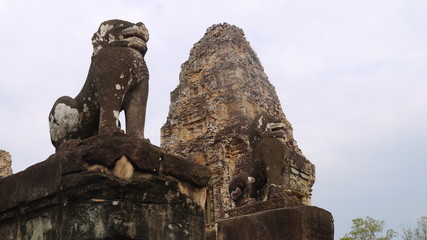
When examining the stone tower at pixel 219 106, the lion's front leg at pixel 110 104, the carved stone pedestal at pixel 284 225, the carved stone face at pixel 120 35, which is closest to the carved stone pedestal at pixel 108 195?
the lion's front leg at pixel 110 104

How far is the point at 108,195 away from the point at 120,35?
1.46m

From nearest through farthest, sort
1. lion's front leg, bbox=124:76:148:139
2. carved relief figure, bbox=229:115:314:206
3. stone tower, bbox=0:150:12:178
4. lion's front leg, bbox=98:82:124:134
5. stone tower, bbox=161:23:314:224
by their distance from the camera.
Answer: lion's front leg, bbox=98:82:124:134 < lion's front leg, bbox=124:76:148:139 < carved relief figure, bbox=229:115:314:206 < stone tower, bbox=161:23:314:224 < stone tower, bbox=0:150:12:178

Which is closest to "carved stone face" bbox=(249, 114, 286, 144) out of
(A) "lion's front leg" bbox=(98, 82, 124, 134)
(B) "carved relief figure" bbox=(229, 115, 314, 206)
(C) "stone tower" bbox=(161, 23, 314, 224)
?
(B) "carved relief figure" bbox=(229, 115, 314, 206)

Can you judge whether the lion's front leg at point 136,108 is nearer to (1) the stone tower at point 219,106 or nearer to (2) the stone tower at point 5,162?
(1) the stone tower at point 219,106

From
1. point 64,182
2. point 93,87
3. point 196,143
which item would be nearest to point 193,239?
point 64,182

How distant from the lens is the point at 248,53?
21.4m

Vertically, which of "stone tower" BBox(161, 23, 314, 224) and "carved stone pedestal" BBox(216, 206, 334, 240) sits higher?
"stone tower" BBox(161, 23, 314, 224)

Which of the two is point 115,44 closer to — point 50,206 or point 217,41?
point 50,206

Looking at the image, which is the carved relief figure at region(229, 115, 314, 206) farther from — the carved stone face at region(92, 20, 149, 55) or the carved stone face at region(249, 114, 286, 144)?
the carved stone face at region(92, 20, 149, 55)

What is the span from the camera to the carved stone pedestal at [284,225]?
4684mm

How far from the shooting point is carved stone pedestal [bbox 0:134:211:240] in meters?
2.84

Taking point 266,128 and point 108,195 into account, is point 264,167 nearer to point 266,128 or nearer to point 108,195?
point 266,128

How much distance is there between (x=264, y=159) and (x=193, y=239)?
9.46ft

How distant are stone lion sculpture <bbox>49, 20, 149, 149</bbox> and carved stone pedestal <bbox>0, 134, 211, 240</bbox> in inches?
17.8
